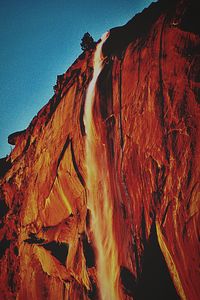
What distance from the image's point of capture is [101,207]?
728cm

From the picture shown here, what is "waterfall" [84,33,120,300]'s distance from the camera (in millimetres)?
6773

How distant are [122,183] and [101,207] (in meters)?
0.82

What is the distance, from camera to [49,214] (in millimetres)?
8289

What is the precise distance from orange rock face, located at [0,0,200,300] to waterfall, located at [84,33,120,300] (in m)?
0.03

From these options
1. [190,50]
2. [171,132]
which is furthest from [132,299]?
[190,50]

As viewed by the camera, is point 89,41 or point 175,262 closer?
point 175,262

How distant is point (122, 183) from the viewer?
7.00 metres

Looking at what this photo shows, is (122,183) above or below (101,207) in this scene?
above

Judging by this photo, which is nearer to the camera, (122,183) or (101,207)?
(122,183)

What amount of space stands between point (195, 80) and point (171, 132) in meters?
1.16

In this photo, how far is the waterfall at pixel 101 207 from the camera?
22.2 ft

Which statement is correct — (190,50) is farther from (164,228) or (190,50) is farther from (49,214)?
(49,214)

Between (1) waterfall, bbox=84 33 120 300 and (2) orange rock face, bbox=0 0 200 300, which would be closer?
(2) orange rock face, bbox=0 0 200 300

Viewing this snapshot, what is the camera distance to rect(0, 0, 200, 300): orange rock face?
6066 mm
